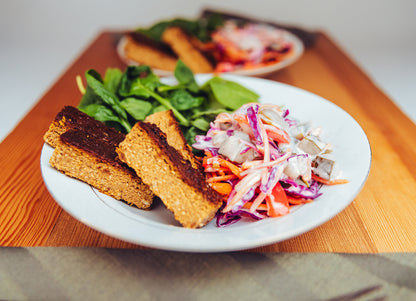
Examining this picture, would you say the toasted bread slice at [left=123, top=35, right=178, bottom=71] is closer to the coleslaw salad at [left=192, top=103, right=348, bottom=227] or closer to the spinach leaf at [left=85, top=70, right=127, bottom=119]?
the spinach leaf at [left=85, top=70, right=127, bottom=119]

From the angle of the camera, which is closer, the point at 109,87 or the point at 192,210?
the point at 192,210

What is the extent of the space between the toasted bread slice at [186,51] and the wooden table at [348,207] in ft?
3.07

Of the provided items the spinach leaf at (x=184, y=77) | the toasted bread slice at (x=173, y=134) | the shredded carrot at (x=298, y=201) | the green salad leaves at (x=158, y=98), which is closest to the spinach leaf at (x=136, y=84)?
the green salad leaves at (x=158, y=98)

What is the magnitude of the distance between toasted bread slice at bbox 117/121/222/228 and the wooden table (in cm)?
29

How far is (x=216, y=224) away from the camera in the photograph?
154cm

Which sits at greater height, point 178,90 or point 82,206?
point 82,206

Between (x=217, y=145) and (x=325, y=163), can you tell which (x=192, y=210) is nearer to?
(x=217, y=145)

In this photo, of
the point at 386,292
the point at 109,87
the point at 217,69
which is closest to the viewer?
the point at 386,292

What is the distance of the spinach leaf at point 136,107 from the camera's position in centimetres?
218

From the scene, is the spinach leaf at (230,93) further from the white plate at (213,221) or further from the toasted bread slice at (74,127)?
the toasted bread slice at (74,127)

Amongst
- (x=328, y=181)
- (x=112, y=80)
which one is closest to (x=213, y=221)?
(x=328, y=181)

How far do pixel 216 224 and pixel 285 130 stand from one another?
60cm

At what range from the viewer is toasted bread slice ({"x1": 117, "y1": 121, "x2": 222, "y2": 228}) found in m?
1.45

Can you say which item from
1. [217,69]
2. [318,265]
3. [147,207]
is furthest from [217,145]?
[217,69]
